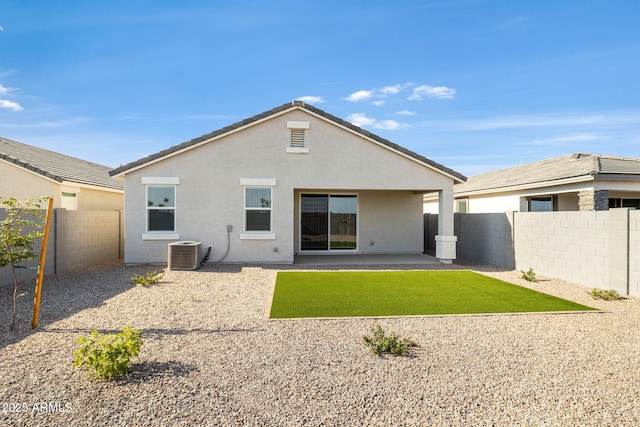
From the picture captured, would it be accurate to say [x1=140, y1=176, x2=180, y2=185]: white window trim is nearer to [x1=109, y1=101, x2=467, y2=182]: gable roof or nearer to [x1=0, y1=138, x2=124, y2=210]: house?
[x1=109, y1=101, x2=467, y2=182]: gable roof

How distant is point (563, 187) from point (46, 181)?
20864 millimetres

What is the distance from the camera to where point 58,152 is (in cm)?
2156

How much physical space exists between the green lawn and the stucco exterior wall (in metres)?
2.78

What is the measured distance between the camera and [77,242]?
12062mm

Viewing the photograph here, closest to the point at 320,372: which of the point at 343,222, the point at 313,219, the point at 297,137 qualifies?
the point at 297,137

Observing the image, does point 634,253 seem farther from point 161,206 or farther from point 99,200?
point 99,200

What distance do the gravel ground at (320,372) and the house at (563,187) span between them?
289 inches

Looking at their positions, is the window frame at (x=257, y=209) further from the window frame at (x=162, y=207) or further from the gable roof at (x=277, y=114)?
the window frame at (x=162, y=207)

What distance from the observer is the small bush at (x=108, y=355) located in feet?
13.3

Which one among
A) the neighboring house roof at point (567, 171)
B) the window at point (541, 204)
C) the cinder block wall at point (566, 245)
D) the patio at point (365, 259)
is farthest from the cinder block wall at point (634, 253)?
the window at point (541, 204)

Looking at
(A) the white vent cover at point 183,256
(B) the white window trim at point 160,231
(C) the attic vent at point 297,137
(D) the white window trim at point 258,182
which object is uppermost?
(C) the attic vent at point 297,137

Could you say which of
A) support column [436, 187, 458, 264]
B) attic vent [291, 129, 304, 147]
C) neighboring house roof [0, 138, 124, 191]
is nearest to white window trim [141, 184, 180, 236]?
neighboring house roof [0, 138, 124, 191]

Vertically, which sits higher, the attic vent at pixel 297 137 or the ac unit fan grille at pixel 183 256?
the attic vent at pixel 297 137

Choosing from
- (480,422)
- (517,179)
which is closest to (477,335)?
(480,422)
